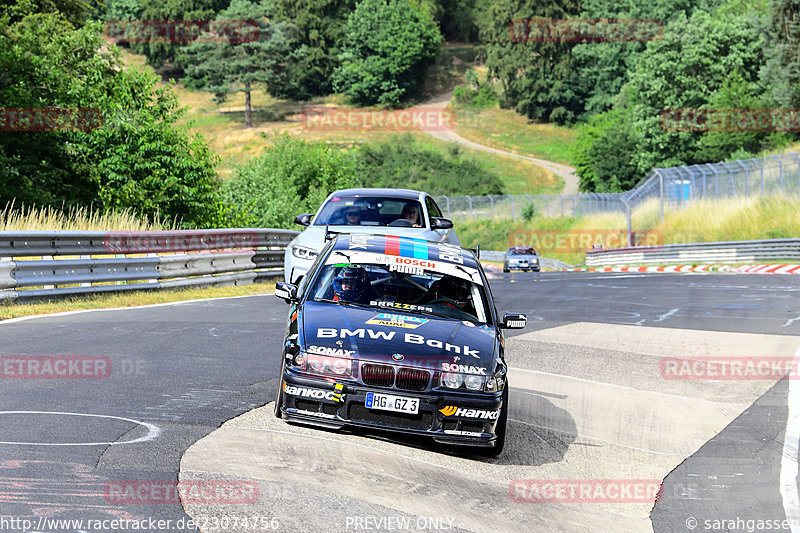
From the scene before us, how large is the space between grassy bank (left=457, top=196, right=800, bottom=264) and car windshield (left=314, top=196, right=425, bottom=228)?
93.1 feet

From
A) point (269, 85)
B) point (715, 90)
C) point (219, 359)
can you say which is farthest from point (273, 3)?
point (219, 359)

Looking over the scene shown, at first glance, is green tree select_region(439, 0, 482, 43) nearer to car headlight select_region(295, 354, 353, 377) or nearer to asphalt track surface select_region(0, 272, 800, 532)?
asphalt track surface select_region(0, 272, 800, 532)

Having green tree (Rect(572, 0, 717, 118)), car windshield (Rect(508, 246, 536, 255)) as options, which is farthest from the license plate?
green tree (Rect(572, 0, 717, 118))

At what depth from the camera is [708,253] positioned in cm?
3944

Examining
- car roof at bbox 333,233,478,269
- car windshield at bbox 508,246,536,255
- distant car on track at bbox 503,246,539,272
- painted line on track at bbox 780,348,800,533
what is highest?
car roof at bbox 333,233,478,269

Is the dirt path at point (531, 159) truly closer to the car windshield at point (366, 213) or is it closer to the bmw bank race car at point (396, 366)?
the car windshield at point (366, 213)

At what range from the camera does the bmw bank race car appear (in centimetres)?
670

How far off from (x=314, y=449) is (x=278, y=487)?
3.19 feet

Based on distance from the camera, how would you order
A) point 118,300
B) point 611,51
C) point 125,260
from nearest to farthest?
point 118,300 → point 125,260 → point 611,51

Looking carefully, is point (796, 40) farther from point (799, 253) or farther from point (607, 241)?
point (799, 253)

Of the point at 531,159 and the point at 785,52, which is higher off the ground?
the point at 785,52

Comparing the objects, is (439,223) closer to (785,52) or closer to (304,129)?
(785,52)

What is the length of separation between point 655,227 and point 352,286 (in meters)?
43.2

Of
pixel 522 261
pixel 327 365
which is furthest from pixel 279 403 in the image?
pixel 522 261
